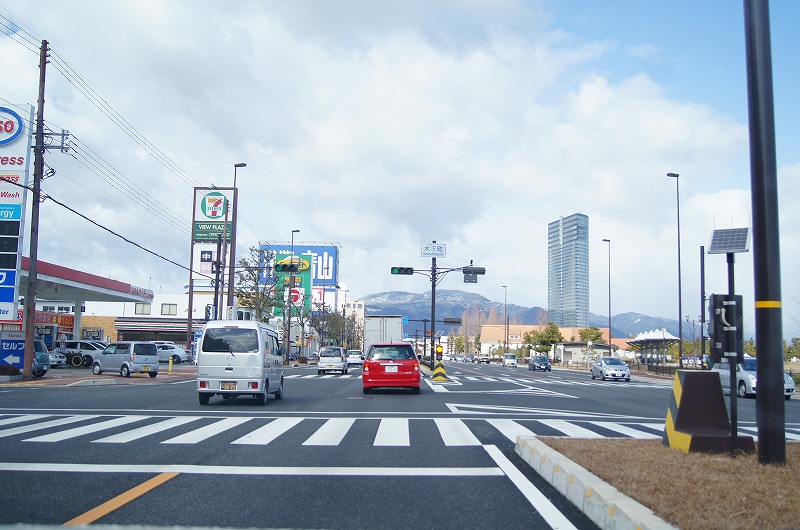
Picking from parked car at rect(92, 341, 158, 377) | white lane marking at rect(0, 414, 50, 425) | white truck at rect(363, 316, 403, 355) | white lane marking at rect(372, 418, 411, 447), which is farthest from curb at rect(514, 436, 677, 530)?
white truck at rect(363, 316, 403, 355)

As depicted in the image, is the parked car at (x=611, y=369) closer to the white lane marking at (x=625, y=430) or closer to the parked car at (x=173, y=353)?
the white lane marking at (x=625, y=430)

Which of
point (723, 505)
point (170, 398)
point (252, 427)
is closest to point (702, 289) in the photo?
point (170, 398)

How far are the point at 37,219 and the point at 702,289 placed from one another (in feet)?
108

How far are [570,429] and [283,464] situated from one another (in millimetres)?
6377

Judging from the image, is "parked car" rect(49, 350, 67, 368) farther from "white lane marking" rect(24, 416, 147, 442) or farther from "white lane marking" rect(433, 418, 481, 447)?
"white lane marking" rect(433, 418, 481, 447)

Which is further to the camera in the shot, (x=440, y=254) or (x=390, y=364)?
(x=440, y=254)

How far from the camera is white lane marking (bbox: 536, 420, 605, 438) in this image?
39.0ft

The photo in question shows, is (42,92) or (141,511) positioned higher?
(42,92)

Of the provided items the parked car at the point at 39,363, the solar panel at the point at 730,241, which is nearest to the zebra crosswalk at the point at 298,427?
the solar panel at the point at 730,241

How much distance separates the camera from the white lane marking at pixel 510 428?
12.1 meters

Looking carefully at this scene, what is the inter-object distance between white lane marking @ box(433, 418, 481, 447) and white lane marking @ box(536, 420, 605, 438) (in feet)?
5.72

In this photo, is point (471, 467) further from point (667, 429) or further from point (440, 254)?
point (440, 254)

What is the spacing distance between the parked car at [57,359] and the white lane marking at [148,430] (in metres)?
33.7

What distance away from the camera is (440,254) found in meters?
39.1
